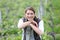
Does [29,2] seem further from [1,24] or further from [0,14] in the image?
[1,24]

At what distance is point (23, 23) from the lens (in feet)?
11.6

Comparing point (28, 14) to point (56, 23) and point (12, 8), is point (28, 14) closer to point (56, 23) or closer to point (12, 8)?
point (56, 23)

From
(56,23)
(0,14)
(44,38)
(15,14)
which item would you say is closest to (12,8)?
(15,14)

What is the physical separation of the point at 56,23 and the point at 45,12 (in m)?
1.66

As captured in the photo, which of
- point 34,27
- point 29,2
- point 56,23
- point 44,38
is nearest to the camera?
point 34,27

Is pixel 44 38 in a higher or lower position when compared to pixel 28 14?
lower

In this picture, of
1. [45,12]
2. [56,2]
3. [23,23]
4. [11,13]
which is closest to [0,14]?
[11,13]

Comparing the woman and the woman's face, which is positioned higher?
the woman's face

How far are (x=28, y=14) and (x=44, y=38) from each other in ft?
11.4

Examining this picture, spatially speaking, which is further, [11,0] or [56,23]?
[11,0]

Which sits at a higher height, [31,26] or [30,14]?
[30,14]

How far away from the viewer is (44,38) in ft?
22.5

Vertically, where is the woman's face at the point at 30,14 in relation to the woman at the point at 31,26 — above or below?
above

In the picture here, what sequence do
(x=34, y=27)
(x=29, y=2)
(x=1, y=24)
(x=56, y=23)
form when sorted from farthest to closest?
1. (x=29, y=2)
2. (x=56, y=23)
3. (x=1, y=24)
4. (x=34, y=27)
